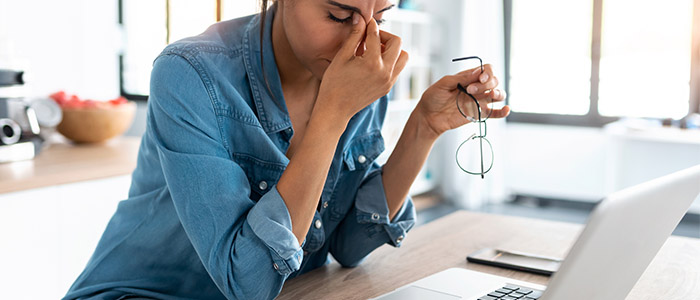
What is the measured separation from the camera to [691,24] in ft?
14.7

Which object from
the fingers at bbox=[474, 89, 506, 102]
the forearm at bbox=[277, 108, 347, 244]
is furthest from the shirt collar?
the fingers at bbox=[474, 89, 506, 102]

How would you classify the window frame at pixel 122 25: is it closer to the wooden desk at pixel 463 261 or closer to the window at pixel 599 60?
the wooden desk at pixel 463 261

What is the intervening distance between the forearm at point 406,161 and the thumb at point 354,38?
26cm

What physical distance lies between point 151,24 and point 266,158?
2797 millimetres

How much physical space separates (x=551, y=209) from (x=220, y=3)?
2.90 meters

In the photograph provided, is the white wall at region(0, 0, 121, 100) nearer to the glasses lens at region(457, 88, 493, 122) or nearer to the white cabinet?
the white cabinet

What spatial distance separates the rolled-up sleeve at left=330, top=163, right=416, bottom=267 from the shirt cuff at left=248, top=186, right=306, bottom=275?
26 centimetres

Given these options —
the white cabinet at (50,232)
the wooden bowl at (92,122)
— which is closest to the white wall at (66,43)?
the wooden bowl at (92,122)

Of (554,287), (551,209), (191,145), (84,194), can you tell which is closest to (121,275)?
(191,145)

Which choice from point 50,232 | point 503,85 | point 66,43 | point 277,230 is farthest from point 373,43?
point 503,85

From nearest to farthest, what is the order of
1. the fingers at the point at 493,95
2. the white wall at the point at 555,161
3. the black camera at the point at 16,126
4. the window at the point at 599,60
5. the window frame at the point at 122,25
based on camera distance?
the fingers at the point at 493,95
the black camera at the point at 16,126
the window frame at the point at 122,25
the window at the point at 599,60
the white wall at the point at 555,161

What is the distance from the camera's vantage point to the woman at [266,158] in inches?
36.4

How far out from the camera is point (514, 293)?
3.22 feet

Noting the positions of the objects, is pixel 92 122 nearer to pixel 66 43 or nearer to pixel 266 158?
pixel 66 43
